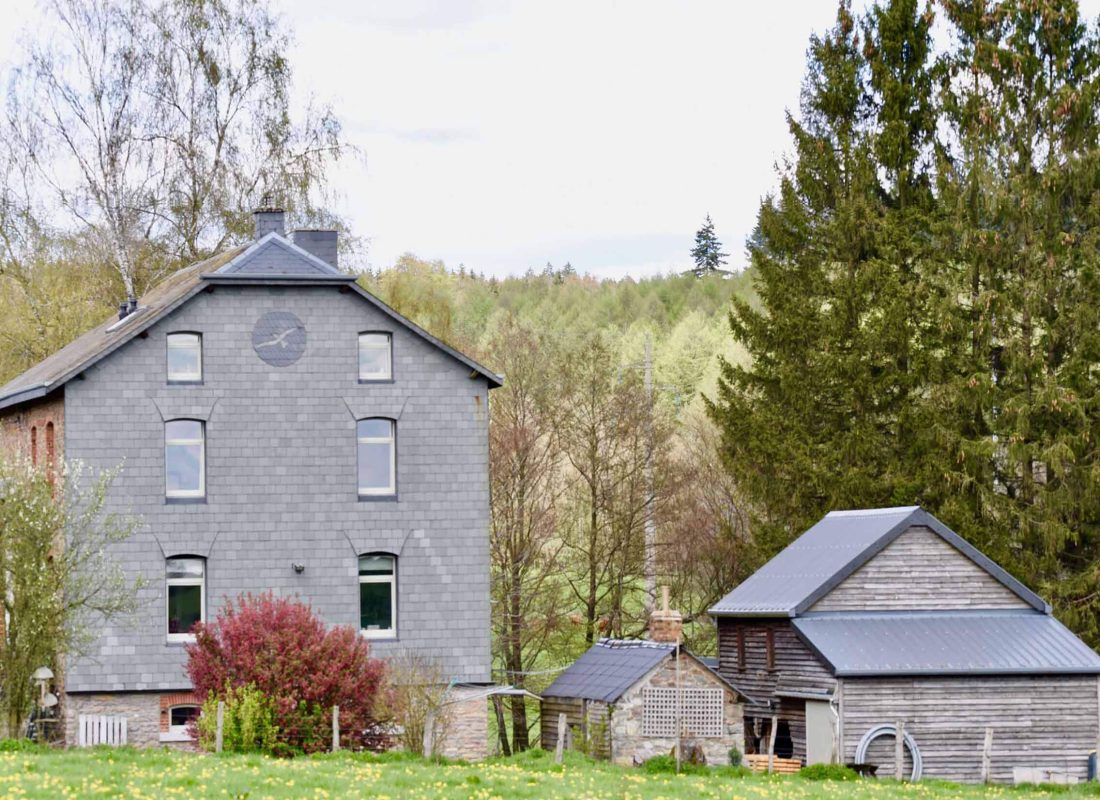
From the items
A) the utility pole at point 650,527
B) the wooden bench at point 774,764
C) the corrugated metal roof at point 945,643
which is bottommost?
the wooden bench at point 774,764

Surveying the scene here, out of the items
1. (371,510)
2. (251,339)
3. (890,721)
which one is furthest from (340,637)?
(890,721)

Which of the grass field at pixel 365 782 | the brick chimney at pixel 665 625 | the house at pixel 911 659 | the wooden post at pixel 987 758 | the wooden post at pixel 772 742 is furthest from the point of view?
the brick chimney at pixel 665 625

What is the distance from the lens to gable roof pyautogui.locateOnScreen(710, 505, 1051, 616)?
3762 cm

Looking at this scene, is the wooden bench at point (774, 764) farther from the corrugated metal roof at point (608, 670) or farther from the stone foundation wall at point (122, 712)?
the stone foundation wall at point (122, 712)

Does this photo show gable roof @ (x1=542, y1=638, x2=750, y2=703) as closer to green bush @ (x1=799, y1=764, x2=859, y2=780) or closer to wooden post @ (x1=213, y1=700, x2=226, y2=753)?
green bush @ (x1=799, y1=764, x2=859, y2=780)

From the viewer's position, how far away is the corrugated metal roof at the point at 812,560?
37906mm

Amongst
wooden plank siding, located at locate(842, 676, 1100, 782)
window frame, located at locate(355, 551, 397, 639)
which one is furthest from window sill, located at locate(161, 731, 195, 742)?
wooden plank siding, located at locate(842, 676, 1100, 782)

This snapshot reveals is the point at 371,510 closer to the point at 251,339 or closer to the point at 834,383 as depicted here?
the point at 251,339

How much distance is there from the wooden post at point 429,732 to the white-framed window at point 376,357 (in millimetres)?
8667

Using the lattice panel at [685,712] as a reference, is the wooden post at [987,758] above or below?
below

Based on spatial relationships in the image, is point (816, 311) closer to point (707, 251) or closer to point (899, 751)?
point (899, 751)

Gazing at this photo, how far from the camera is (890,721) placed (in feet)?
116

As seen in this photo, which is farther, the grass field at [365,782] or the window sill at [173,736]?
the window sill at [173,736]

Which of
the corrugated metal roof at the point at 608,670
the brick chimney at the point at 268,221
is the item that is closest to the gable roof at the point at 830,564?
the corrugated metal roof at the point at 608,670
